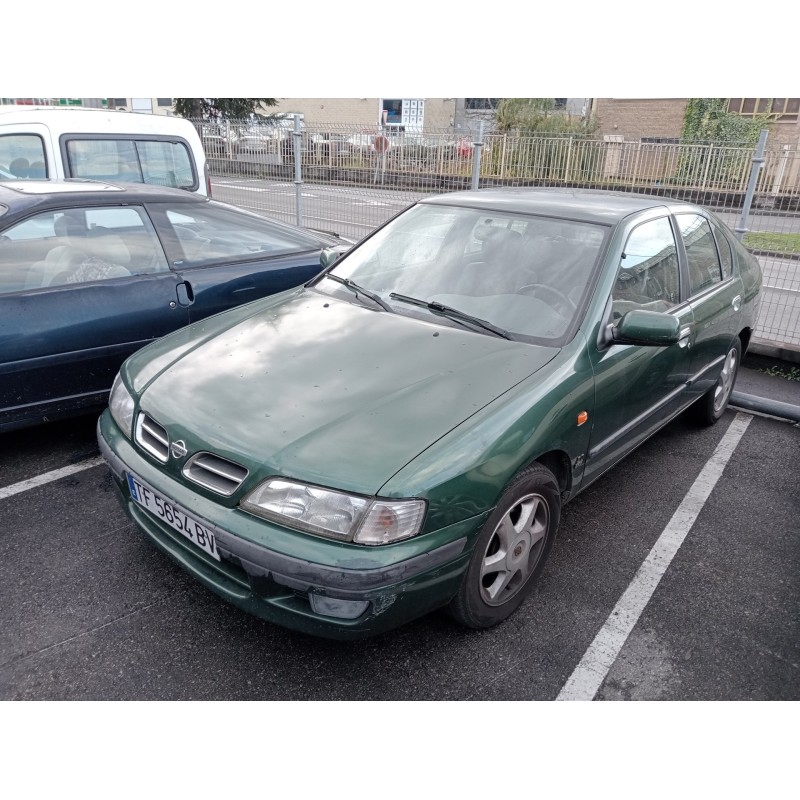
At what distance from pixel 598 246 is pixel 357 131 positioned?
18.8ft

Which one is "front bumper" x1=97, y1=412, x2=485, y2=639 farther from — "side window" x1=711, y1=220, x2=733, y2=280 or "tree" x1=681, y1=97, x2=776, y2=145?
"tree" x1=681, y1=97, x2=776, y2=145

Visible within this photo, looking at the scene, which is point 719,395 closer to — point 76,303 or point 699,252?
point 699,252

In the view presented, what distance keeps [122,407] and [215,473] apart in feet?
2.42

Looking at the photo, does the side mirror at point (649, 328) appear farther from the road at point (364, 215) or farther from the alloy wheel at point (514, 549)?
the road at point (364, 215)

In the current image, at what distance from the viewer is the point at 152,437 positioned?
96.6 inches

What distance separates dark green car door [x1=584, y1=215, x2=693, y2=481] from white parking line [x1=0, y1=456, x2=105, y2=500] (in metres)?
2.72

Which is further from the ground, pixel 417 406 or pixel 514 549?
pixel 417 406

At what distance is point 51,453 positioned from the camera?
3797 millimetres

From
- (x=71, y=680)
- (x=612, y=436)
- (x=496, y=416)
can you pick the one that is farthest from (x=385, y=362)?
(x=71, y=680)

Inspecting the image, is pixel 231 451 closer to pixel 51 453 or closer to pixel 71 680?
pixel 71 680

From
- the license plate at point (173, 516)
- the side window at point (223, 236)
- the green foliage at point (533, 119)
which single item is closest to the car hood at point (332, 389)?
the license plate at point (173, 516)

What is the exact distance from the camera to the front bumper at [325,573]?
199cm

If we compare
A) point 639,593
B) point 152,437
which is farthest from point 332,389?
point 639,593

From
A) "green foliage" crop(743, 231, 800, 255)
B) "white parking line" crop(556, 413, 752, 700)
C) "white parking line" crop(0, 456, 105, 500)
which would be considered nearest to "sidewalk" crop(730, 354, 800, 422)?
"white parking line" crop(556, 413, 752, 700)
